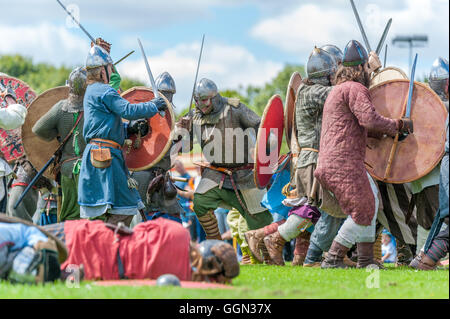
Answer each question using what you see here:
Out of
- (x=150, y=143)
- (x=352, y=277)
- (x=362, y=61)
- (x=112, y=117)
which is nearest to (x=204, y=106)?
(x=150, y=143)

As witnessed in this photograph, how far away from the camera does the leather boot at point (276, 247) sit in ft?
26.2

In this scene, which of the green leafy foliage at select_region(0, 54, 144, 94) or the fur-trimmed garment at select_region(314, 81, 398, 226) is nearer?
the fur-trimmed garment at select_region(314, 81, 398, 226)

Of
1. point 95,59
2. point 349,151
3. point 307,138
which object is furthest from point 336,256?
point 95,59

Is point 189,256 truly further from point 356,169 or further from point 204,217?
point 204,217

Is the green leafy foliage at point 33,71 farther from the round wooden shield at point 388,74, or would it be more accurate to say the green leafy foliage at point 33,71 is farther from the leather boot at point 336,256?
the leather boot at point 336,256

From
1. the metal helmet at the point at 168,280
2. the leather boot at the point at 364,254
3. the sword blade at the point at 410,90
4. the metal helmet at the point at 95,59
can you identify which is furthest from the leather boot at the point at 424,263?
the metal helmet at the point at 95,59

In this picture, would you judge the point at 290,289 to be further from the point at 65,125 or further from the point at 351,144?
the point at 65,125

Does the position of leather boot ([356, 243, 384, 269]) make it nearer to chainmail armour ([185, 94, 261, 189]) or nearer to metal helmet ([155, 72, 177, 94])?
chainmail armour ([185, 94, 261, 189])

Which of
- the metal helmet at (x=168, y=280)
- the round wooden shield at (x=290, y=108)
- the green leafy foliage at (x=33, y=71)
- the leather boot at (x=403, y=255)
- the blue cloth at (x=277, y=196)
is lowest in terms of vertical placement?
the green leafy foliage at (x=33, y=71)

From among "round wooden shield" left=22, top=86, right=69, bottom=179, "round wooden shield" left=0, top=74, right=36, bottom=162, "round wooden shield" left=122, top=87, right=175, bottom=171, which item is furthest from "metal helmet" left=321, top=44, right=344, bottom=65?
"round wooden shield" left=0, top=74, right=36, bottom=162

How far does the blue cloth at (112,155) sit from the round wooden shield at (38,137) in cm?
127

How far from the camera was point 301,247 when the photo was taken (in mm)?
8328

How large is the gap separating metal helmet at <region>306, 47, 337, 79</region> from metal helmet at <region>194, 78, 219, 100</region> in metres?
1.10

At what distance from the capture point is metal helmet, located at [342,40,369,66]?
7.05 metres
